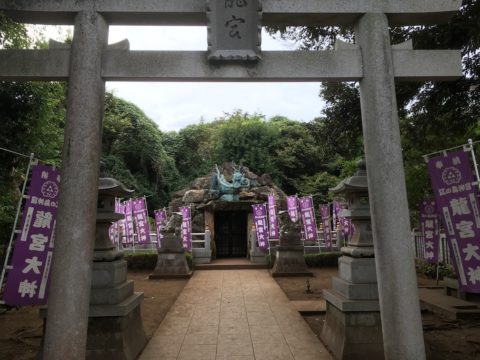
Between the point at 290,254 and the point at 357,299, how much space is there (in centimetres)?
945

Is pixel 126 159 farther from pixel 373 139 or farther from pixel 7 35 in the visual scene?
pixel 373 139

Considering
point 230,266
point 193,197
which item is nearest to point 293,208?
point 230,266

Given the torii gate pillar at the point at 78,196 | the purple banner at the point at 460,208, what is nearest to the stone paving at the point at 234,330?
the torii gate pillar at the point at 78,196

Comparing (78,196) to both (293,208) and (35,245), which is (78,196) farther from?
(293,208)

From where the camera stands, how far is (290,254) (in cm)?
1458

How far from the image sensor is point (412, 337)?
367cm

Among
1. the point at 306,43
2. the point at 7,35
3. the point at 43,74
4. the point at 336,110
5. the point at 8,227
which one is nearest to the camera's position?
the point at 43,74

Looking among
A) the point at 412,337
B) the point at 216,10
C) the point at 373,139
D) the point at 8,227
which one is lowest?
the point at 412,337

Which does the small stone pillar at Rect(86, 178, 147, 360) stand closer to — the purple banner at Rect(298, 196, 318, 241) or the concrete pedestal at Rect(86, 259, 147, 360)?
the concrete pedestal at Rect(86, 259, 147, 360)

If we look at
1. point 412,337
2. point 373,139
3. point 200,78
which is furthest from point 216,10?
point 412,337

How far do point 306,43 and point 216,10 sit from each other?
Answer: 4.11 m

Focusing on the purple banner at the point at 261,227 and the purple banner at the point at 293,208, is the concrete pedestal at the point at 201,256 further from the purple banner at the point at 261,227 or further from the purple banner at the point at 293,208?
the purple banner at the point at 293,208

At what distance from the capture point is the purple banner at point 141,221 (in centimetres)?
1694

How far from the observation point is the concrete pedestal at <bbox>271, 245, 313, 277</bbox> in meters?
14.2
